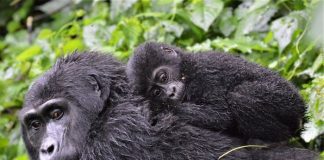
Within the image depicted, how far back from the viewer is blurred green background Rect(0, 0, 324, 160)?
19.8 ft

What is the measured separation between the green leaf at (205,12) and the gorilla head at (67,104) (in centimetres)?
209

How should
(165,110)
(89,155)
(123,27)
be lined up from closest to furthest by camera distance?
(89,155), (165,110), (123,27)

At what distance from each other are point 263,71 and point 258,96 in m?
0.28

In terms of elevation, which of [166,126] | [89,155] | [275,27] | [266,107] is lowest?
[89,155]

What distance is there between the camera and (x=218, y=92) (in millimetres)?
4602

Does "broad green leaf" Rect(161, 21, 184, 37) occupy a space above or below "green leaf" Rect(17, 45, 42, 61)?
above

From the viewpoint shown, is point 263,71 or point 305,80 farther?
point 305,80

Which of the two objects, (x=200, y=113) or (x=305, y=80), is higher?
(x=305, y=80)

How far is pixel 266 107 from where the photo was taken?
4461 mm

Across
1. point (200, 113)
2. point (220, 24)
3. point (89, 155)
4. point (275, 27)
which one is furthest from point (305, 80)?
point (89, 155)

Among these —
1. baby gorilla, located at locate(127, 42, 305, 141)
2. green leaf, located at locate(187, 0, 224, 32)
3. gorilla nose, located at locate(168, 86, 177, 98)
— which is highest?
green leaf, located at locate(187, 0, 224, 32)

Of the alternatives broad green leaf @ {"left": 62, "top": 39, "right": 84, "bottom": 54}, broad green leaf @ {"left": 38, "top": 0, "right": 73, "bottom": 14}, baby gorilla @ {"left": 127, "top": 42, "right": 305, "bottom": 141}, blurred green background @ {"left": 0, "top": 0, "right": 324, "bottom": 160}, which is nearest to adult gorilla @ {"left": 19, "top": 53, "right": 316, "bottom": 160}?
baby gorilla @ {"left": 127, "top": 42, "right": 305, "bottom": 141}

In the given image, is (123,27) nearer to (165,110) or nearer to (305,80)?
(305,80)

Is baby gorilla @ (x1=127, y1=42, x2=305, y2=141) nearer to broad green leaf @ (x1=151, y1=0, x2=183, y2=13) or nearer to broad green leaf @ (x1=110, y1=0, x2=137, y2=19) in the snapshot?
broad green leaf @ (x1=151, y1=0, x2=183, y2=13)
